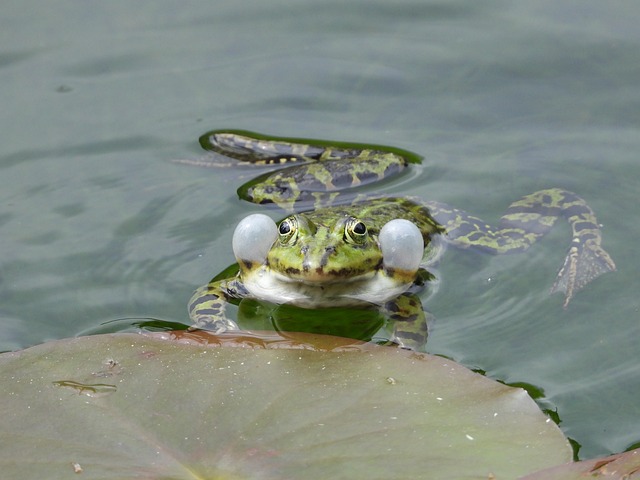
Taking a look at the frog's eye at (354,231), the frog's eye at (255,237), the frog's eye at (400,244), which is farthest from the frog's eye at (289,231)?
the frog's eye at (400,244)

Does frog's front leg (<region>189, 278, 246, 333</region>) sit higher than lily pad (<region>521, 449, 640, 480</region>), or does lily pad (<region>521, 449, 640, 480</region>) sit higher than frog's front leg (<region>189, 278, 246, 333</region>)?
lily pad (<region>521, 449, 640, 480</region>)

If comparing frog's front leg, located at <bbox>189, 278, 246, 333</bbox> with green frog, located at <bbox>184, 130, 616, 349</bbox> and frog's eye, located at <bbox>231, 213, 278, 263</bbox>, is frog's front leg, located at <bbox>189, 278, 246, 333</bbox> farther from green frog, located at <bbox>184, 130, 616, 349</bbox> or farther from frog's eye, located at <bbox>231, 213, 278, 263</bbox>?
frog's eye, located at <bbox>231, 213, 278, 263</bbox>

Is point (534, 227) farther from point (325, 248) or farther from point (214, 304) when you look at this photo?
point (214, 304)

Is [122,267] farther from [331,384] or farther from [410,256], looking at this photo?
[331,384]

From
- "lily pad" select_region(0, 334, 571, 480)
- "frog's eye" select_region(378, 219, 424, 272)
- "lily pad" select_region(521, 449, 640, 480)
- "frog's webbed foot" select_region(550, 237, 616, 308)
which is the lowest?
"frog's webbed foot" select_region(550, 237, 616, 308)

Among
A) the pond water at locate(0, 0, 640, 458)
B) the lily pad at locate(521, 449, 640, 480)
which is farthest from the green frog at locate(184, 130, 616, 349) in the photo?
the lily pad at locate(521, 449, 640, 480)

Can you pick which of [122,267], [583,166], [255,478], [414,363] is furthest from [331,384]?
[583,166]
